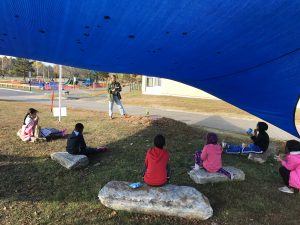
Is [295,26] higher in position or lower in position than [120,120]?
higher

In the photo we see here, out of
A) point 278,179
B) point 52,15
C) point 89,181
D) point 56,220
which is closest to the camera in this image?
point 52,15

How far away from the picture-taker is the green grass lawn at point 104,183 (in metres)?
5.22

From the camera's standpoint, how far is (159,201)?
17.2ft

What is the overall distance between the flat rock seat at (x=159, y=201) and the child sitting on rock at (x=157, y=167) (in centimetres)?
12

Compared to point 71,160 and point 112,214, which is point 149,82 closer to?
point 71,160

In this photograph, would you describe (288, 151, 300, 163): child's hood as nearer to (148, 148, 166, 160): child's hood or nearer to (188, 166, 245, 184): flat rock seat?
(188, 166, 245, 184): flat rock seat

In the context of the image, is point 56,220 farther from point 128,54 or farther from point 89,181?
point 128,54

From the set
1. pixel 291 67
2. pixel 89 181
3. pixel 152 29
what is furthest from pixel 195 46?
pixel 89 181

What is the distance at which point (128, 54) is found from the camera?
5.20 metres

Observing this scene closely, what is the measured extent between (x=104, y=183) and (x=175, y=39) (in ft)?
10.8

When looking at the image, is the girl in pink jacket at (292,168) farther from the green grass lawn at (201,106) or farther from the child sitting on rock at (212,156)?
the green grass lawn at (201,106)

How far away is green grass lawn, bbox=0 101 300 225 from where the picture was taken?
17.1ft

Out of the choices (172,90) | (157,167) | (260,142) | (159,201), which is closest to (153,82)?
(172,90)

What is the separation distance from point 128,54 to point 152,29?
3.83 feet
